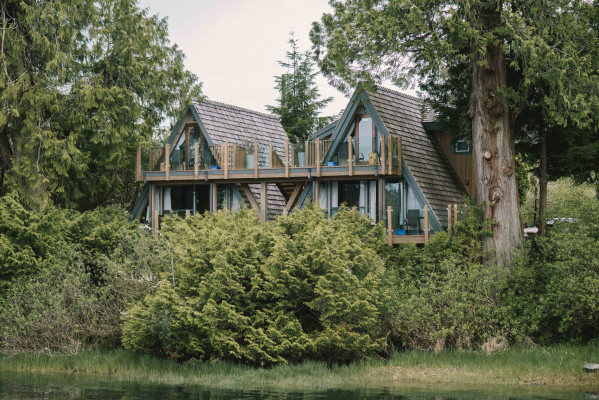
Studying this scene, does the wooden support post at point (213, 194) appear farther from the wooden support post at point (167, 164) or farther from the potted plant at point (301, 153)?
the potted plant at point (301, 153)

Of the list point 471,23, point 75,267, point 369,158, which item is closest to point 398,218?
point 369,158

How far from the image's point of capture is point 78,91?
3297cm

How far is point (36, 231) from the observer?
26.5 metres

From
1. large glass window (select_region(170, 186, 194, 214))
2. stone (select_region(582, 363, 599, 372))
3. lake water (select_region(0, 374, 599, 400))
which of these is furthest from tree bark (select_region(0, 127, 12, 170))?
stone (select_region(582, 363, 599, 372))

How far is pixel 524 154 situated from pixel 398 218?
4.75 meters

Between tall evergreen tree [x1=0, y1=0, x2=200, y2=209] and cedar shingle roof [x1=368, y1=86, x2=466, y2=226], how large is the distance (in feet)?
26.2

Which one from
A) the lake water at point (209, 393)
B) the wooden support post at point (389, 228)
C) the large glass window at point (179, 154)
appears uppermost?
the large glass window at point (179, 154)

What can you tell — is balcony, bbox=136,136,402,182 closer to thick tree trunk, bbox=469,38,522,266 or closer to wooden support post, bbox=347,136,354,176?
wooden support post, bbox=347,136,354,176

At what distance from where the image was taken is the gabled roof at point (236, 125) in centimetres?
3512

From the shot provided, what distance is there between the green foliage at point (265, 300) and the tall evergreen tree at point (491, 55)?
511cm

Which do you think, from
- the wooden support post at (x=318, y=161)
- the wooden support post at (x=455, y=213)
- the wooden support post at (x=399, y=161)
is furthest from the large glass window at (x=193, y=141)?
the wooden support post at (x=455, y=213)

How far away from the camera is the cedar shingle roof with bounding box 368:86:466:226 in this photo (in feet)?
101

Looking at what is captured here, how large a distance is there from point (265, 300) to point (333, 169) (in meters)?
9.23

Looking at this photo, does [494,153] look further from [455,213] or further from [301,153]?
[301,153]
